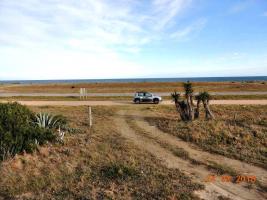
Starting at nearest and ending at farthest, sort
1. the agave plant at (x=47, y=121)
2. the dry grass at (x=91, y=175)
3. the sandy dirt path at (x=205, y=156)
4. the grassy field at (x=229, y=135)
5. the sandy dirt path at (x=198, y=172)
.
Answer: the sandy dirt path at (x=198, y=172) < the dry grass at (x=91, y=175) < the sandy dirt path at (x=205, y=156) < the grassy field at (x=229, y=135) < the agave plant at (x=47, y=121)

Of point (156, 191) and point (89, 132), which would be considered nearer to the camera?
point (156, 191)

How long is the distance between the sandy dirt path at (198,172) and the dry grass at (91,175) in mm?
339

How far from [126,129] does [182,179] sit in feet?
24.3

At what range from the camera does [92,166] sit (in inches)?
392

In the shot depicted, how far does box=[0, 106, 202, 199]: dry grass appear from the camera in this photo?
793 cm

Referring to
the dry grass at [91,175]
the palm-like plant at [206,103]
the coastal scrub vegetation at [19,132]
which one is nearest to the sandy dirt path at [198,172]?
the dry grass at [91,175]

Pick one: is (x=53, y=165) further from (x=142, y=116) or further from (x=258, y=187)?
(x=142, y=116)

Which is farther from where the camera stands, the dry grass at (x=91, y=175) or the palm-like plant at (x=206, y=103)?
the palm-like plant at (x=206, y=103)

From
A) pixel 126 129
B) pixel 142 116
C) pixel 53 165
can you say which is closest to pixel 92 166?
pixel 53 165

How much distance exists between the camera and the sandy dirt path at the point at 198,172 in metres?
7.67

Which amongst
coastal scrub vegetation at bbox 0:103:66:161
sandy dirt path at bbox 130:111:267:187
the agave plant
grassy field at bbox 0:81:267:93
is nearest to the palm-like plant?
sandy dirt path at bbox 130:111:267:187

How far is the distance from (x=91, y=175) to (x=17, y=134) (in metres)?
4.12

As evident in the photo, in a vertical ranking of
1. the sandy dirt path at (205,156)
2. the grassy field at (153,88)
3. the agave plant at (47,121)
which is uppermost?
the agave plant at (47,121)
